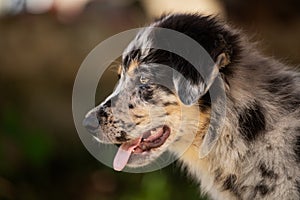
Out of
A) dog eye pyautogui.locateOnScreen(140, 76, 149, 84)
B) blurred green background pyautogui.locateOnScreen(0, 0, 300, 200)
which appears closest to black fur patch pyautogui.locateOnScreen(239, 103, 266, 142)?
dog eye pyautogui.locateOnScreen(140, 76, 149, 84)

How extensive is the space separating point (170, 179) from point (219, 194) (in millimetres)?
3222

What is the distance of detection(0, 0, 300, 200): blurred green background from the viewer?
24.3ft

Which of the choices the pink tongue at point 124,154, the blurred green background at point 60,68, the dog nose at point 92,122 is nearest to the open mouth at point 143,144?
the pink tongue at point 124,154

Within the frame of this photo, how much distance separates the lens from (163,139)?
398cm

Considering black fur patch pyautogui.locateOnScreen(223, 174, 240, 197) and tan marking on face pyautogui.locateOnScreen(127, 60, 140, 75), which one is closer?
black fur patch pyautogui.locateOnScreen(223, 174, 240, 197)

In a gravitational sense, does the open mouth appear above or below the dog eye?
below

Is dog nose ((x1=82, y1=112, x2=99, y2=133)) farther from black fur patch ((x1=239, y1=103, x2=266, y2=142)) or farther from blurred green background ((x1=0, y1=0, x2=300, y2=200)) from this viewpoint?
blurred green background ((x1=0, y1=0, x2=300, y2=200))

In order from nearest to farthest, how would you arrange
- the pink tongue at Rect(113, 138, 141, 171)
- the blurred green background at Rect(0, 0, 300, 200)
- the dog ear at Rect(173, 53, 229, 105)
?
the dog ear at Rect(173, 53, 229, 105)
the pink tongue at Rect(113, 138, 141, 171)
the blurred green background at Rect(0, 0, 300, 200)

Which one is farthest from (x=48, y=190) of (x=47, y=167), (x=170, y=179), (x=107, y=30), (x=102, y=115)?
(x=102, y=115)

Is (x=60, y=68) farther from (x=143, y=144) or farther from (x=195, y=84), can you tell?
(x=195, y=84)

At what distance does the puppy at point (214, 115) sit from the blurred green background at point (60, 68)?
3.30 metres

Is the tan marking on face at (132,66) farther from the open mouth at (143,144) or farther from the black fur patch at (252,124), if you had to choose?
the black fur patch at (252,124)

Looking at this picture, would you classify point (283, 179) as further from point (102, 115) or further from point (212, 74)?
point (102, 115)

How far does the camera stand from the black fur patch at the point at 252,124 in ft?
12.6
